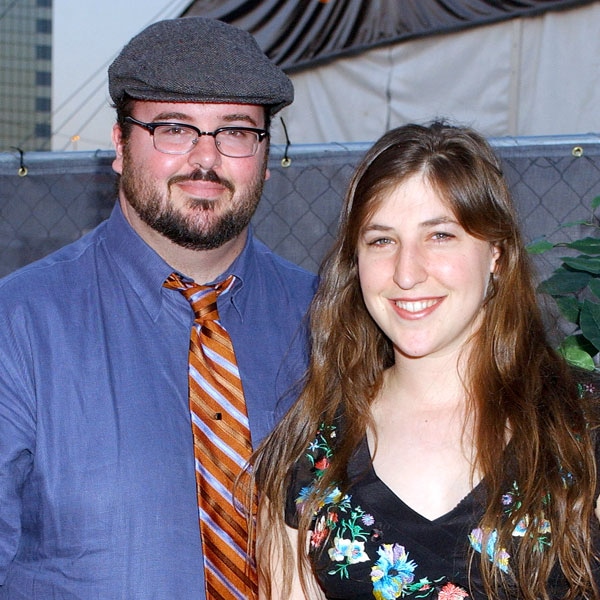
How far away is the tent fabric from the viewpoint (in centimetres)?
446

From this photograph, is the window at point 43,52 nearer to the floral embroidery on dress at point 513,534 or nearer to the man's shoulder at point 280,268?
the man's shoulder at point 280,268

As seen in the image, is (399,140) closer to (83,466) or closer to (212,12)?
(83,466)

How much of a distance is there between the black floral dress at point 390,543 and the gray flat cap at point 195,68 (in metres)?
0.71

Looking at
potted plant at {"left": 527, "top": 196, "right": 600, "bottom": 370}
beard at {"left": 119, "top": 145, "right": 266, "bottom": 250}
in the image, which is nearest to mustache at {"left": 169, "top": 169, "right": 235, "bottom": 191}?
beard at {"left": 119, "top": 145, "right": 266, "bottom": 250}

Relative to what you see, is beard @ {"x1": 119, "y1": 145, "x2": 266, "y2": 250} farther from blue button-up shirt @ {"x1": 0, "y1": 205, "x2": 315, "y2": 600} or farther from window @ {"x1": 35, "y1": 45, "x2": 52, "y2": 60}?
window @ {"x1": 35, "y1": 45, "x2": 52, "y2": 60}

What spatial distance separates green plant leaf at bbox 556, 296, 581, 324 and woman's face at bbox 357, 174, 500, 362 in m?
0.45

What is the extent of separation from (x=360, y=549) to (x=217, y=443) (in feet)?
1.12

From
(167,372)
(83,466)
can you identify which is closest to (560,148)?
(167,372)

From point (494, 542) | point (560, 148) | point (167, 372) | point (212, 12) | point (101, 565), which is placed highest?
point (212, 12)

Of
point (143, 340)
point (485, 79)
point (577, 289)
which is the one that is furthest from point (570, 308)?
point (485, 79)

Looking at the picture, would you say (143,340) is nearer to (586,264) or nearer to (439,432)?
(439,432)

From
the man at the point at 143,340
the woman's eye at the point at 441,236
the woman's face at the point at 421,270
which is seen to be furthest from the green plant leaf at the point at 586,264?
the man at the point at 143,340

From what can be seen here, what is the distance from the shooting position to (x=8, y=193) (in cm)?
289

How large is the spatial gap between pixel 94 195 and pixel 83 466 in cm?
120
